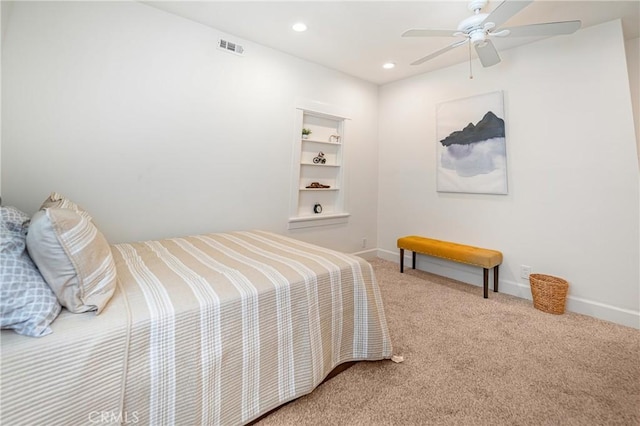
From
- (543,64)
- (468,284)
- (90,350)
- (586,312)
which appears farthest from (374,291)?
(543,64)

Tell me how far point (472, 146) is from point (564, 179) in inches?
35.7

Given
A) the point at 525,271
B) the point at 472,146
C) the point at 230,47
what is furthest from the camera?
the point at 472,146

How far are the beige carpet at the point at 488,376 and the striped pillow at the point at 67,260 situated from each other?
3.11 feet

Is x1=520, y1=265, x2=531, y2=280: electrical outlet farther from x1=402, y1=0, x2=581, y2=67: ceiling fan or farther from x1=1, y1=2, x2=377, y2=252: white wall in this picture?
x1=1, y1=2, x2=377, y2=252: white wall

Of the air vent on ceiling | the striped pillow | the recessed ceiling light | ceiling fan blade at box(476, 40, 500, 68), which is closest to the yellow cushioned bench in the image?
ceiling fan blade at box(476, 40, 500, 68)

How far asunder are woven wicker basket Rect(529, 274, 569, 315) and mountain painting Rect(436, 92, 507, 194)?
0.96 metres

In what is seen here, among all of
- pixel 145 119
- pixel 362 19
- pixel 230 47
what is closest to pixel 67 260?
pixel 145 119

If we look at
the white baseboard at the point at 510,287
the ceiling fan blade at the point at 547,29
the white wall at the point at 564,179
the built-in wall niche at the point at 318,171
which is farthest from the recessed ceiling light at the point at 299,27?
the white baseboard at the point at 510,287

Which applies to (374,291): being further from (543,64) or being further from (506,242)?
(543,64)

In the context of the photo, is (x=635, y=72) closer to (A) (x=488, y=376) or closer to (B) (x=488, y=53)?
(B) (x=488, y=53)

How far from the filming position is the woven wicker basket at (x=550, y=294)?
244cm

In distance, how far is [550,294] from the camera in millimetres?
2467

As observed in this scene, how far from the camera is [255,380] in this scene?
1.29 m

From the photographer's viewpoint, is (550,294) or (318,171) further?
(318,171)
